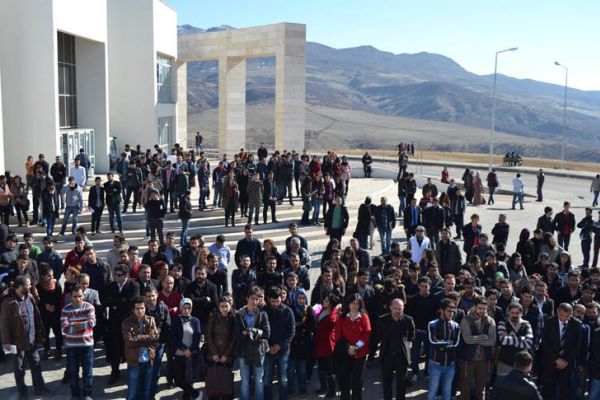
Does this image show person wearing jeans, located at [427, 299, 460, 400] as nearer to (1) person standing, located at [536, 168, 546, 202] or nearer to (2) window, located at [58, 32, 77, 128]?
(2) window, located at [58, 32, 77, 128]

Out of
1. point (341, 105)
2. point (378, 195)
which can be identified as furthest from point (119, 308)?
point (341, 105)

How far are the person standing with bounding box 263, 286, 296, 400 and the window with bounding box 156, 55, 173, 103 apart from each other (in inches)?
1010

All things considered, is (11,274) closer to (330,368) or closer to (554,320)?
(330,368)

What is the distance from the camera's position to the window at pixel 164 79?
33219 millimetres

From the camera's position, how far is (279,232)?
19234 millimetres

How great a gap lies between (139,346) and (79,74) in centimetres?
2105

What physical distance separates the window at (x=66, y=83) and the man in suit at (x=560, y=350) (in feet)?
71.2

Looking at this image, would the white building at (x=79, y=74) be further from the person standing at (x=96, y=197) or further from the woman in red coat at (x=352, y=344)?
the woman in red coat at (x=352, y=344)

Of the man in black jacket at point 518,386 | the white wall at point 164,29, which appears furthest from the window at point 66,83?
the man in black jacket at point 518,386

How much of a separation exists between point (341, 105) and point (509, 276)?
16531 centimetres

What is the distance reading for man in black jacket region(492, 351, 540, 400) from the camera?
5.93 meters

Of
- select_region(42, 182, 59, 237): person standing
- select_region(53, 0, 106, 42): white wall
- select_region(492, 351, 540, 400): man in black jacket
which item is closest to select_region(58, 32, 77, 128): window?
select_region(53, 0, 106, 42): white wall

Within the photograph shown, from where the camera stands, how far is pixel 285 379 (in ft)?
28.5

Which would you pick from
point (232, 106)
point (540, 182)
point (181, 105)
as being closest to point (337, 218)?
point (540, 182)
